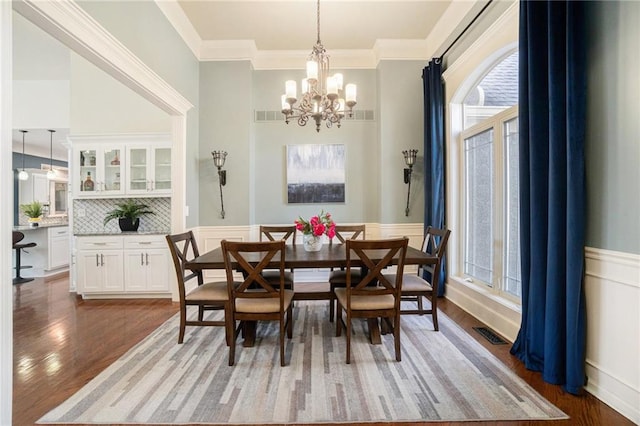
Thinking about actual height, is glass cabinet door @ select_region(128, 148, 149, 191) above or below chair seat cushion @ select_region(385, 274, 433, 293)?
above

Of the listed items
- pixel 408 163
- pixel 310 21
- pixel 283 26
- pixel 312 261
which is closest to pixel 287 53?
pixel 283 26

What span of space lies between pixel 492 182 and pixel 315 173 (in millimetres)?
2394

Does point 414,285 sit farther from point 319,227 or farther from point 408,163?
point 408,163

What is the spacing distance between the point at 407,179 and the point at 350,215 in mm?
1006

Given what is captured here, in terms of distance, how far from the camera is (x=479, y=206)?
11.1 ft

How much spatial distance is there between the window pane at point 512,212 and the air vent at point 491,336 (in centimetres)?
43

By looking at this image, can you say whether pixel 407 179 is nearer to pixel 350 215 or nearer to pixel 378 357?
pixel 350 215

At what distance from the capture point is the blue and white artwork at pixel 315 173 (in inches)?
175

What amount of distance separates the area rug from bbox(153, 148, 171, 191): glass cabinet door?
91.5 inches

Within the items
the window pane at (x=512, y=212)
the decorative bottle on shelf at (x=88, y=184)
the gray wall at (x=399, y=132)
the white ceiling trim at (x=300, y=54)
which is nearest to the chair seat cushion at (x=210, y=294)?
the gray wall at (x=399, y=132)

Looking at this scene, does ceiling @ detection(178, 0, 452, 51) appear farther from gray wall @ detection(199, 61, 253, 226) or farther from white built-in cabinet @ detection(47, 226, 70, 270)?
white built-in cabinet @ detection(47, 226, 70, 270)

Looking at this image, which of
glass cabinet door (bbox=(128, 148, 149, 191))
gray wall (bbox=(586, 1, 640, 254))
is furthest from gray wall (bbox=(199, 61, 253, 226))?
gray wall (bbox=(586, 1, 640, 254))

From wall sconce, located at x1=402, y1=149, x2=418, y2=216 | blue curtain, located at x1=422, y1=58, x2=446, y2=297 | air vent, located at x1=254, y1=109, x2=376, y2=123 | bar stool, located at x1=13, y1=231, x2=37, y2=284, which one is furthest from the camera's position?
bar stool, located at x1=13, y1=231, x2=37, y2=284

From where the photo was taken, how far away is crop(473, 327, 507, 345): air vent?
251 centimetres
